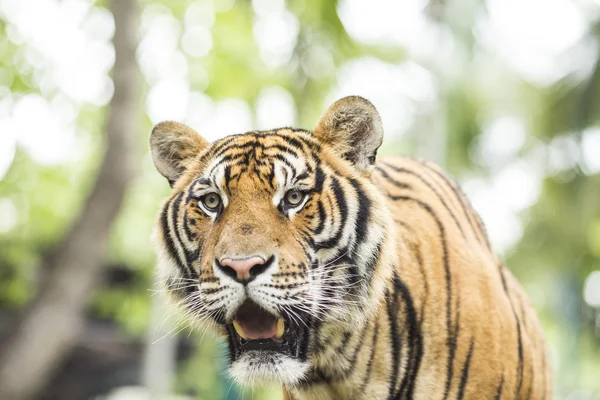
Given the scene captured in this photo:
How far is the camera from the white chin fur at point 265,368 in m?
2.67

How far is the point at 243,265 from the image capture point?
8.21ft

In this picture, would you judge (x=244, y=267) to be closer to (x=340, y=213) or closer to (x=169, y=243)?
(x=340, y=213)

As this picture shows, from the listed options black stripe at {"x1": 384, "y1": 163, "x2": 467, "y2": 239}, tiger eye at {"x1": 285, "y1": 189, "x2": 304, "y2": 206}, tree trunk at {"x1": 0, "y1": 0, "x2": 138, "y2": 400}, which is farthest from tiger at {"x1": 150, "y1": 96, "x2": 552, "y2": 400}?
tree trunk at {"x1": 0, "y1": 0, "x2": 138, "y2": 400}

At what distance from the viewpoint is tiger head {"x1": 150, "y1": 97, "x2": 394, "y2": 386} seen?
2.60 m

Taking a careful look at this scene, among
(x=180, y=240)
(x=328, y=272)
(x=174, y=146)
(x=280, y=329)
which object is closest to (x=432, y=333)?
(x=328, y=272)

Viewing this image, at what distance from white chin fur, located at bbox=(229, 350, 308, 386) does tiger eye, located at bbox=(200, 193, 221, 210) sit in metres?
0.54

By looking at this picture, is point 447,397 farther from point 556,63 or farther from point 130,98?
point 556,63

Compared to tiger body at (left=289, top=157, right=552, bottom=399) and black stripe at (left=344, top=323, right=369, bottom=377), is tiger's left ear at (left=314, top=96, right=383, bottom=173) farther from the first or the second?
black stripe at (left=344, top=323, right=369, bottom=377)

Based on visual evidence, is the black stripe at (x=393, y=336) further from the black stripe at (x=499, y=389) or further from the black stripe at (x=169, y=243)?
the black stripe at (x=169, y=243)

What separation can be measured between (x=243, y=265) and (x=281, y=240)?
192mm

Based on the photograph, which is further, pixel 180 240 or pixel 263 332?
pixel 180 240

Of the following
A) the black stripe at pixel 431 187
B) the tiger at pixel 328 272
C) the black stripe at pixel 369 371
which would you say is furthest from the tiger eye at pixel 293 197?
the black stripe at pixel 431 187

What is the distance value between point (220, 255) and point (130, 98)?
18.8ft

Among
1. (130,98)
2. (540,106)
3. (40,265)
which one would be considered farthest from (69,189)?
(540,106)
